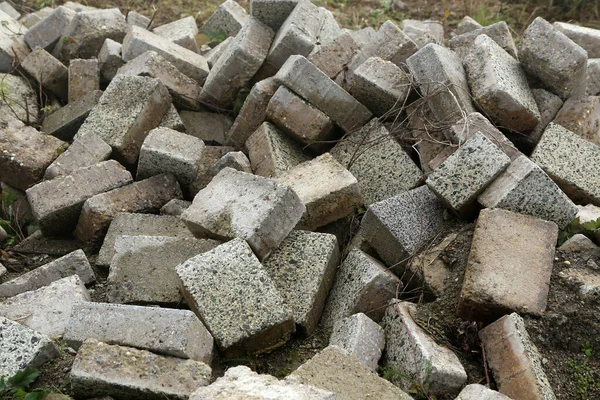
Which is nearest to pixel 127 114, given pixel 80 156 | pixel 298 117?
pixel 80 156

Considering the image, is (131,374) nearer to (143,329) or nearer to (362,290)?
(143,329)

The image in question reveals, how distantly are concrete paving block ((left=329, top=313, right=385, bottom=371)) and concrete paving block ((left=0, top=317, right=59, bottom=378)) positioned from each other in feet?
4.85

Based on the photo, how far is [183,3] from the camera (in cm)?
873

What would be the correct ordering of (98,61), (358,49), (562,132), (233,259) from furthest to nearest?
(98,61) → (358,49) → (562,132) → (233,259)

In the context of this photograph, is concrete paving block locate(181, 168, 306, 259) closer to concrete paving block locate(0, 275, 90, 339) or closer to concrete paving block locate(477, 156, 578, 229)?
concrete paving block locate(0, 275, 90, 339)

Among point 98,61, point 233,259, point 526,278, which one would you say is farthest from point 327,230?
point 98,61

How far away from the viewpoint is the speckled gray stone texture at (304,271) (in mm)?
3912

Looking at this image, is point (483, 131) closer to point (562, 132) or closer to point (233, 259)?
point (562, 132)

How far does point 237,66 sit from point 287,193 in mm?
1741

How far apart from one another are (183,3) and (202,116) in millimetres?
3706

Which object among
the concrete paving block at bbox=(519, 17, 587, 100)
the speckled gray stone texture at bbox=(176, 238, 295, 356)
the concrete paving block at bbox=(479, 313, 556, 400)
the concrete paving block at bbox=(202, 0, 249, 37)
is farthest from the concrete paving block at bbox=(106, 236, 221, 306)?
the concrete paving block at bbox=(202, 0, 249, 37)

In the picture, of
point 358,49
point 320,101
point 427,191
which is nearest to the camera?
point 427,191

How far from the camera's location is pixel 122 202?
15.4ft

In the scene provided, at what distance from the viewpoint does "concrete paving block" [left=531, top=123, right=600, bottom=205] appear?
4.52 metres
